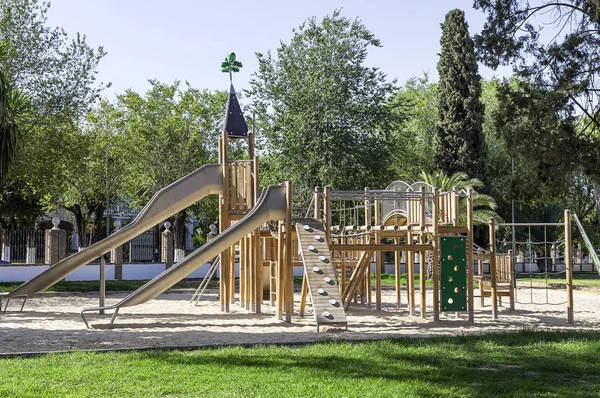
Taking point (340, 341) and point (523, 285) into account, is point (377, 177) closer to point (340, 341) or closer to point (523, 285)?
point (523, 285)

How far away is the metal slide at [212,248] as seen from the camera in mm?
13641

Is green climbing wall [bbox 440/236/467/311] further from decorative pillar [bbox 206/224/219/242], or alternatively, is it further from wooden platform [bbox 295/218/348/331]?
decorative pillar [bbox 206/224/219/242]

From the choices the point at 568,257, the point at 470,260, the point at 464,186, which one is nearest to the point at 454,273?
the point at 470,260

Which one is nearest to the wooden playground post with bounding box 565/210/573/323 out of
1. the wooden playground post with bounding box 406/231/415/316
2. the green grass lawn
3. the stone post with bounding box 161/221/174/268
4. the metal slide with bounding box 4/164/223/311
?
the wooden playground post with bounding box 406/231/415/316

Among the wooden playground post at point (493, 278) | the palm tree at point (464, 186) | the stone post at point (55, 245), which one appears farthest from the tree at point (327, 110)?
the wooden playground post at point (493, 278)

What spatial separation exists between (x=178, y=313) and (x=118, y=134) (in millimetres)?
22952

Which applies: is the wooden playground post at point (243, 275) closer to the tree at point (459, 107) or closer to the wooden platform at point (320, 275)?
the wooden platform at point (320, 275)

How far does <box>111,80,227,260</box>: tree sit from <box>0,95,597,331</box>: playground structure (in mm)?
18631

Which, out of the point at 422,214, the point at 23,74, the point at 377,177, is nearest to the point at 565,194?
the point at 422,214

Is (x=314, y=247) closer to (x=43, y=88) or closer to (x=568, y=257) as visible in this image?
(x=568, y=257)

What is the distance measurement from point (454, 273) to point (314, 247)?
9.54 feet

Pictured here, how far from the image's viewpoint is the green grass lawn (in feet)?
24.9

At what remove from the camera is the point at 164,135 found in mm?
37125

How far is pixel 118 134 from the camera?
38406mm
